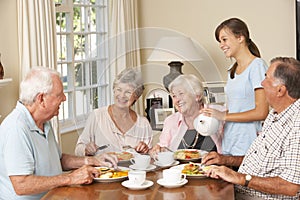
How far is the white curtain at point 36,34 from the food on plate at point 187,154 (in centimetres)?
119

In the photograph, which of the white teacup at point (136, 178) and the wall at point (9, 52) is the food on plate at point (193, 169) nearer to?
the white teacup at point (136, 178)

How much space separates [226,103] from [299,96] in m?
0.71

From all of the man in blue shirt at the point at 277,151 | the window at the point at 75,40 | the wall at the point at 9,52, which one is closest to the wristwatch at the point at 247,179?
the man in blue shirt at the point at 277,151

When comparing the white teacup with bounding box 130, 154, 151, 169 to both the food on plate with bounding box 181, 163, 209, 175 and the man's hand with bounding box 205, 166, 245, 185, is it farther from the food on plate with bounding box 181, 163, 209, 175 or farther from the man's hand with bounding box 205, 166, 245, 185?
the man's hand with bounding box 205, 166, 245, 185

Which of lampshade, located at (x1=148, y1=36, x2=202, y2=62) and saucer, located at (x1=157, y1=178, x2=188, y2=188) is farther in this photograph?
lampshade, located at (x1=148, y1=36, x2=202, y2=62)

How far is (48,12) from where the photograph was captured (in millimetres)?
3641

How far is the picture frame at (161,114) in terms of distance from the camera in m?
2.68

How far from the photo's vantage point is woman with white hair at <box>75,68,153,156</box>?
8.80 feet

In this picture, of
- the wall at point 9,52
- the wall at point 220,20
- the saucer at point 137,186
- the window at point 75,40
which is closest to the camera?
the saucer at point 137,186

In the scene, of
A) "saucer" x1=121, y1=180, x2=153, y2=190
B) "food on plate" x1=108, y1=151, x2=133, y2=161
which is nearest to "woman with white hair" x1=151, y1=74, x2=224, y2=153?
"food on plate" x1=108, y1=151, x2=133, y2=161

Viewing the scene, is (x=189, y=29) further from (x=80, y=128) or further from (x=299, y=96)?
(x=299, y=96)

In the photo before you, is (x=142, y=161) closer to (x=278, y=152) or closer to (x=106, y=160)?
(x=106, y=160)

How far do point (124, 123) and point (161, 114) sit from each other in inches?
7.4

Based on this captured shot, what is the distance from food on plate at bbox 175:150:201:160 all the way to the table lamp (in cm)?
34
